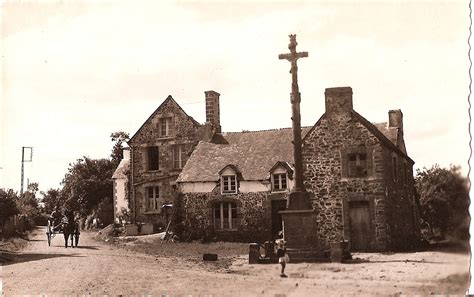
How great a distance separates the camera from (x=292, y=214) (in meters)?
17.6

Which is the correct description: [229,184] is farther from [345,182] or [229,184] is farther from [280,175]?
[345,182]

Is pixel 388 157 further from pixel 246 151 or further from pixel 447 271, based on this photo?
pixel 447 271

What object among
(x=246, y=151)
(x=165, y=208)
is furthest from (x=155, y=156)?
(x=246, y=151)

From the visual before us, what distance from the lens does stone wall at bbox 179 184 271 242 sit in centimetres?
2686

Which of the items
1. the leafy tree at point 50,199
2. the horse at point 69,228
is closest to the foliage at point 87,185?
the leafy tree at point 50,199

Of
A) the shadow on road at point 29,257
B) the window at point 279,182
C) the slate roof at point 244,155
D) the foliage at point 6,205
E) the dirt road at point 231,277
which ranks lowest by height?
the dirt road at point 231,277

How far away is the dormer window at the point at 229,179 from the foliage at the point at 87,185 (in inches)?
810

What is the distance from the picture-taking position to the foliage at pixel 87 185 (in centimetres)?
4713

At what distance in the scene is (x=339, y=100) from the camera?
74.5 feet

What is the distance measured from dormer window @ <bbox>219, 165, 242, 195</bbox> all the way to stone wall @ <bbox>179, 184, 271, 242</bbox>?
0.29m

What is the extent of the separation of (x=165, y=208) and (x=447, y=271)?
69.8ft

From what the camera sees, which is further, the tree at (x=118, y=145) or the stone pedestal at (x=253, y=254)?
the tree at (x=118, y=145)

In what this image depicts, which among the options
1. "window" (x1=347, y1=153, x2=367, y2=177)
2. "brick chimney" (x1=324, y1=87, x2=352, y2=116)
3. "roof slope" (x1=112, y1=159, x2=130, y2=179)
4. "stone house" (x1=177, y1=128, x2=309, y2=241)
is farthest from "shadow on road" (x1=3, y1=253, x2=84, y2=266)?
"roof slope" (x1=112, y1=159, x2=130, y2=179)

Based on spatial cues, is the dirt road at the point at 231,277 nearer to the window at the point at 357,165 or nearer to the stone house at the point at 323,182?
the stone house at the point at 323,182
